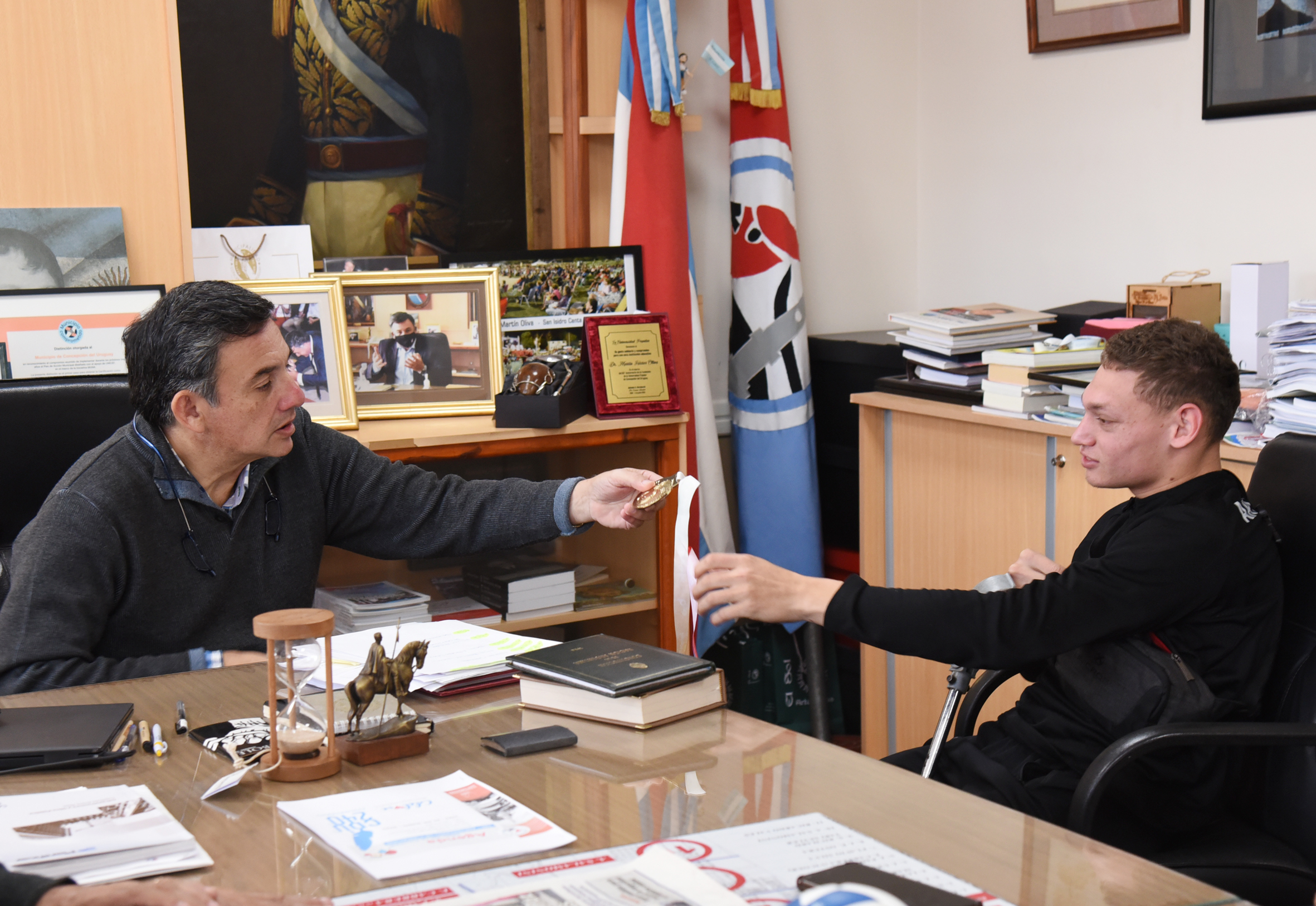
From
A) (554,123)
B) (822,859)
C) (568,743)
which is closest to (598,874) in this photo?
(822,859)

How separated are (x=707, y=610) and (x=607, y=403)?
1290mm

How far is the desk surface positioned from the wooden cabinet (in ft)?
4.76

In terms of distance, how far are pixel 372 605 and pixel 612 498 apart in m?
0.93

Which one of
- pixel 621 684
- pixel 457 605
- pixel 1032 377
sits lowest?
pixel 457 605

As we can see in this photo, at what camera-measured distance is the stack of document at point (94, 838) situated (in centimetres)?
111

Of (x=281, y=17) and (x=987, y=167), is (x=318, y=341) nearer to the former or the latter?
(x=281, y=17)

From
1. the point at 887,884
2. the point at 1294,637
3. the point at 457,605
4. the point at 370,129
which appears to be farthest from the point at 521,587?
the point at 887,884

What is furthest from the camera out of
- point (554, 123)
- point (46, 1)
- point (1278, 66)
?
point (554, 123)

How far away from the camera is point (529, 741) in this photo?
1.42 meters

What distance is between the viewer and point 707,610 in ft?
5.84

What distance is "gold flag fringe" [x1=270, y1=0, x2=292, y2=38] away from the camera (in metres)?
3.02

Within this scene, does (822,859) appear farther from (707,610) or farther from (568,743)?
(707,610)

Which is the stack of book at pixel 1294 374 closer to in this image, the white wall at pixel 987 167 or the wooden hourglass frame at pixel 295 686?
the white wall at pixel 987 167

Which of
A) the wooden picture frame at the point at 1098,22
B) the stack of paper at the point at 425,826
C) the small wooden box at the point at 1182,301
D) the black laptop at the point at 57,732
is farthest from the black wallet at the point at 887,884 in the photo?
the wooden picture frame at the point at 1098,22
